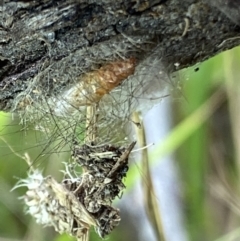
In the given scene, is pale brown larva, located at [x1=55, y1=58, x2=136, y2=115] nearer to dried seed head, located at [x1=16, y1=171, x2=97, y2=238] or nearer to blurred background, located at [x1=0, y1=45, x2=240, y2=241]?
dried seed head, located at [x1=16, y1=171, x2=97, y2=238]

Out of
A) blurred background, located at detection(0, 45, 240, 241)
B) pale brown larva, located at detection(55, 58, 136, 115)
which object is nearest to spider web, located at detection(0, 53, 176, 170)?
pale brown larva, located at detection(55, 58, 136, 115)

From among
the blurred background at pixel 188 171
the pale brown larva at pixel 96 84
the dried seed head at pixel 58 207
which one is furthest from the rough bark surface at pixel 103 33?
the blurred background at pixel 188 171

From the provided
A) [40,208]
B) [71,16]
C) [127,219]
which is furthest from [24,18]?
[127,219]

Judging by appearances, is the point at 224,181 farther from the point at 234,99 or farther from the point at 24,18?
the point at 24,18

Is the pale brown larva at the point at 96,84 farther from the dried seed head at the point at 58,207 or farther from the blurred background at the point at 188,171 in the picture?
the blurred background at the point at 188,171

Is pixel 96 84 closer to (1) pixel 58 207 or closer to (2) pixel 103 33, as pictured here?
(2) pixel 103 33

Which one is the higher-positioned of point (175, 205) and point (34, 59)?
point (175, 205)

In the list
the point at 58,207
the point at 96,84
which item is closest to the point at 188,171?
the point at 58,207
